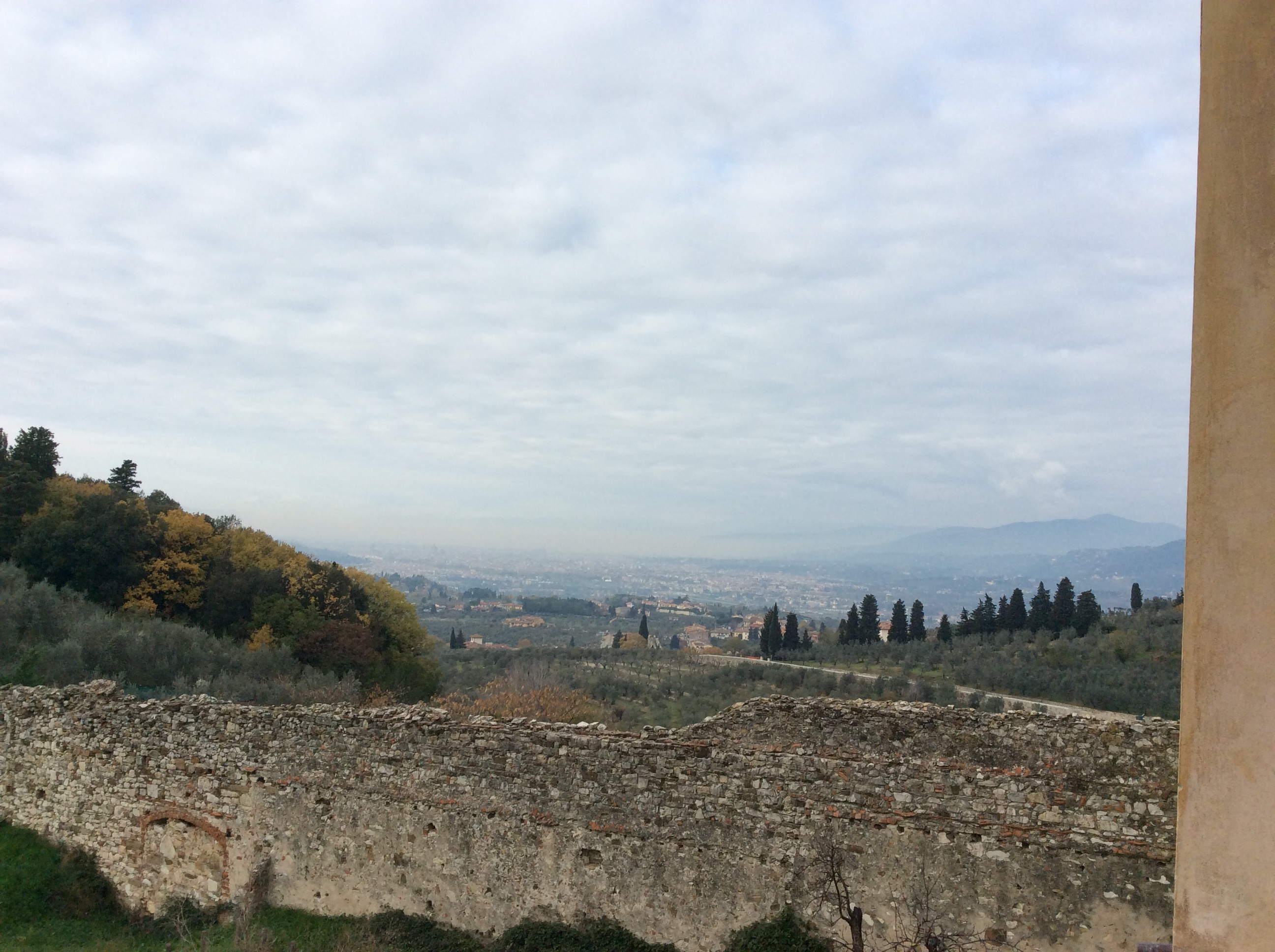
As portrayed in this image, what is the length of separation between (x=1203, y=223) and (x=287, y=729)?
10783 mm

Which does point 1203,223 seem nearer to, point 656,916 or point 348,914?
point 656,916

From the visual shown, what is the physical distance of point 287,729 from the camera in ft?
32.7

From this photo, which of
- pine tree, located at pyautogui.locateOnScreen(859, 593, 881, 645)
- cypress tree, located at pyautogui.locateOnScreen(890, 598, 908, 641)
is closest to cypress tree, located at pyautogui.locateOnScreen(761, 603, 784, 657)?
pine tree, located at pyautogui.locateOnScreen(859, 593, 881, 645)

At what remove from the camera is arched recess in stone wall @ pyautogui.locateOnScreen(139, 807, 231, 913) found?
10.0m

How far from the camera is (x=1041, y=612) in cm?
4047

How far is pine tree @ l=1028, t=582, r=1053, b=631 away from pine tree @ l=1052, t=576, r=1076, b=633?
49 cm

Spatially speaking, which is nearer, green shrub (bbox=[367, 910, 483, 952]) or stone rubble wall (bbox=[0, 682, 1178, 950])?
stone rubble wall (bbox=[0, 682, 1178, 950])

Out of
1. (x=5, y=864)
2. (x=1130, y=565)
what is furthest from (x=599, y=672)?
(x=1130, y=565)

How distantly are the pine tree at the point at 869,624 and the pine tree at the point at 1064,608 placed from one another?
1013 centimetres

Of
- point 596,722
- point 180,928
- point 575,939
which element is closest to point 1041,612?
point 596,722

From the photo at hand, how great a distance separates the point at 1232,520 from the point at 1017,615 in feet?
142

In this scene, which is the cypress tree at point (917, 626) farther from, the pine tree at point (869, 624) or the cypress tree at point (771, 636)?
the cypress tree at point (771, 636)

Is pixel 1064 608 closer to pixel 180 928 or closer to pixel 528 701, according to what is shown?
pixel 528 701

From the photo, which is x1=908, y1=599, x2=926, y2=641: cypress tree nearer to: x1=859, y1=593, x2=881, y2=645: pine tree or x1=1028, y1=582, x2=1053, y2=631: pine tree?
x1=859, y1=593, x2=881, y2=645: pine tree
